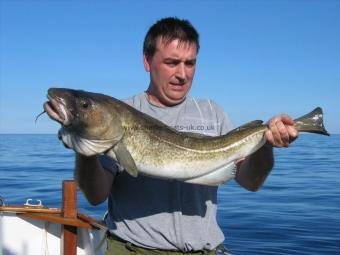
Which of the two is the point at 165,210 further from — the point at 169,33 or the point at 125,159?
the point at 169,33

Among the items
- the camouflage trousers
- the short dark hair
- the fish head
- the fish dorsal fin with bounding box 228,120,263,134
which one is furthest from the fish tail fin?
the fish head

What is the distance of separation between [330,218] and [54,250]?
10.3 metres

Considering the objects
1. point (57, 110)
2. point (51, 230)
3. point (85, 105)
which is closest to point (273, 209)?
point (51, 230)

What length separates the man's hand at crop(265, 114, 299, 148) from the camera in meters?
4.16

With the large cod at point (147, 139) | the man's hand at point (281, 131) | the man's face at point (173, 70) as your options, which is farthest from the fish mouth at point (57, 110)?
the man's hand at point (281, 131)

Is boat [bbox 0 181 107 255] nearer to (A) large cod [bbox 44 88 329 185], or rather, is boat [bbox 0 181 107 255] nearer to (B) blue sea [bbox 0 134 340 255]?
(A) large cod [bbox 44 88 329 185]

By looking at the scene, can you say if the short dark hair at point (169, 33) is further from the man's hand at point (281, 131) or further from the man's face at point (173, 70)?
the man's hand at point (281, 131)

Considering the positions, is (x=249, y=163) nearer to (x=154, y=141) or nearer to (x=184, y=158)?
(x=184, y=158)

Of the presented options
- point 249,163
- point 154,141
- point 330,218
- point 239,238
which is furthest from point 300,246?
point 154,141

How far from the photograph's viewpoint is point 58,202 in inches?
683

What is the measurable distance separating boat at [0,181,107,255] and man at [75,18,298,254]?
2570 millimetres

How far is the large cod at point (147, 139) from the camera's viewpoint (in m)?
3.81

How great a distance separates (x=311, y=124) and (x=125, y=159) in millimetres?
1733

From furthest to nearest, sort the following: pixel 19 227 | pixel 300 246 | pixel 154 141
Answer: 1. pixel 300 246
2. pixel 19 227
3. pixel 154 141
